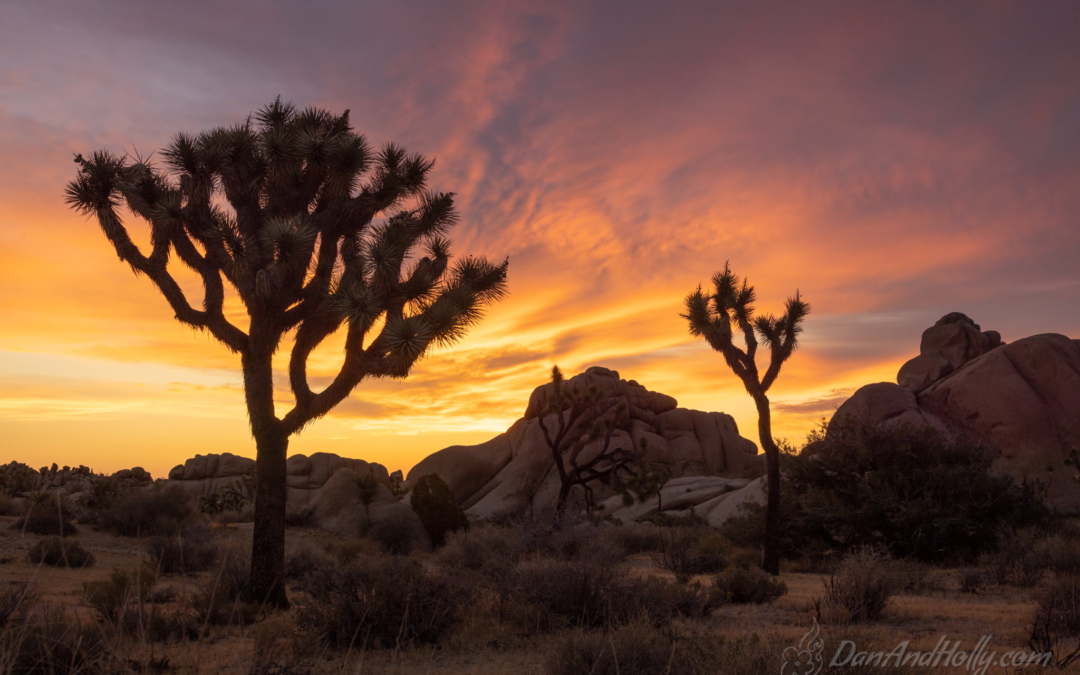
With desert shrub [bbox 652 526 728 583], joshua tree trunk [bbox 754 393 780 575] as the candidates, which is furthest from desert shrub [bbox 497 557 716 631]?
joshua tree trunk [bbox 754 393 780 575]

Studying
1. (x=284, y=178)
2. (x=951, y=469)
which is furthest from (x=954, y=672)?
(x=951, y=469)

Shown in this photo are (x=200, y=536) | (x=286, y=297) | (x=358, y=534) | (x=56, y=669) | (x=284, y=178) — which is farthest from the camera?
(x=358, y=534)

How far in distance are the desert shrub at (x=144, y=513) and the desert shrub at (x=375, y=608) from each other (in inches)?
529

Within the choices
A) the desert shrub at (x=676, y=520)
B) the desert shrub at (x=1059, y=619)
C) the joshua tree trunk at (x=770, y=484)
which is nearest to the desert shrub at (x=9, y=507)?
the desert shrub at (x=676, y=520)

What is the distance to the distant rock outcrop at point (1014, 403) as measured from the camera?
29422 mm

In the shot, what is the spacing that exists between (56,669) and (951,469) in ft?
62.9

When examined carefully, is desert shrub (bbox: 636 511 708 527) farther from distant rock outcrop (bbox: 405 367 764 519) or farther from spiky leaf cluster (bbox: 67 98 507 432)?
spiky leaf cluster (bbox: 67 98 507 432)

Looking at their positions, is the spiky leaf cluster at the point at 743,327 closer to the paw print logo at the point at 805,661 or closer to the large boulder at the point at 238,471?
the paw print logo at the point at 805,661

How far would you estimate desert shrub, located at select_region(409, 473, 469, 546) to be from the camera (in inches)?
903

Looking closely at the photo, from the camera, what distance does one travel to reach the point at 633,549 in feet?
67.8

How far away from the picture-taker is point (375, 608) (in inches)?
305

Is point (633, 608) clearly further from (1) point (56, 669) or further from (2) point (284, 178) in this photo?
(2) point (284, 178)

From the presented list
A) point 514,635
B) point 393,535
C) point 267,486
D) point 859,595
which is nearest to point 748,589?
point 859,595

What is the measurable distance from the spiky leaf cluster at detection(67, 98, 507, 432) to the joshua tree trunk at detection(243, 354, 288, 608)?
0.30m
